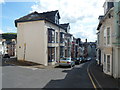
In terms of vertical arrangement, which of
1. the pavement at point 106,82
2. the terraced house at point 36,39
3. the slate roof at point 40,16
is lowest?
the pavement at point 106,82

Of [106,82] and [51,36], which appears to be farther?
[51,36]

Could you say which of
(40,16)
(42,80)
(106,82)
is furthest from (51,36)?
(106,82)

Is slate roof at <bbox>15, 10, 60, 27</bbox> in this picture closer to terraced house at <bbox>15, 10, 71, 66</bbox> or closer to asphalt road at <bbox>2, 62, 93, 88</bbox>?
terraced house at <bbox>15, 10, 71, 66</bbox>

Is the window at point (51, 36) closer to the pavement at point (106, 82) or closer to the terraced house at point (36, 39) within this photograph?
the terraced house at point (36, 39)

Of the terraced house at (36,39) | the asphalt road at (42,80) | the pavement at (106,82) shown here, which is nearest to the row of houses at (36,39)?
the terraced house at (36,39)

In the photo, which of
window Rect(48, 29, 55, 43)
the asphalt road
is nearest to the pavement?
the asphalt road

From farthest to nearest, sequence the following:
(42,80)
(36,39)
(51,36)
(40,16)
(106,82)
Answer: (40,16), (51,36), (36,39), (42,80), (106,82)

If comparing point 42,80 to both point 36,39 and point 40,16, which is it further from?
point 40,16

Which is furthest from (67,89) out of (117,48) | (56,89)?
(117,48)

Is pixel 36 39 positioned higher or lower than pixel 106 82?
higher

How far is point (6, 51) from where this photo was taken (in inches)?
2363

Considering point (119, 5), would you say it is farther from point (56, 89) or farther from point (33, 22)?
point (33, 22)

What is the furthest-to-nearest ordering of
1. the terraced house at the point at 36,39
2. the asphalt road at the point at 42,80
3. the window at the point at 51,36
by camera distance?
the window at the point at 51,36
the terraced house at the point at 36,39
the asphalt road at the point at 42,80

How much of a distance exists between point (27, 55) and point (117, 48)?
1531 cm
